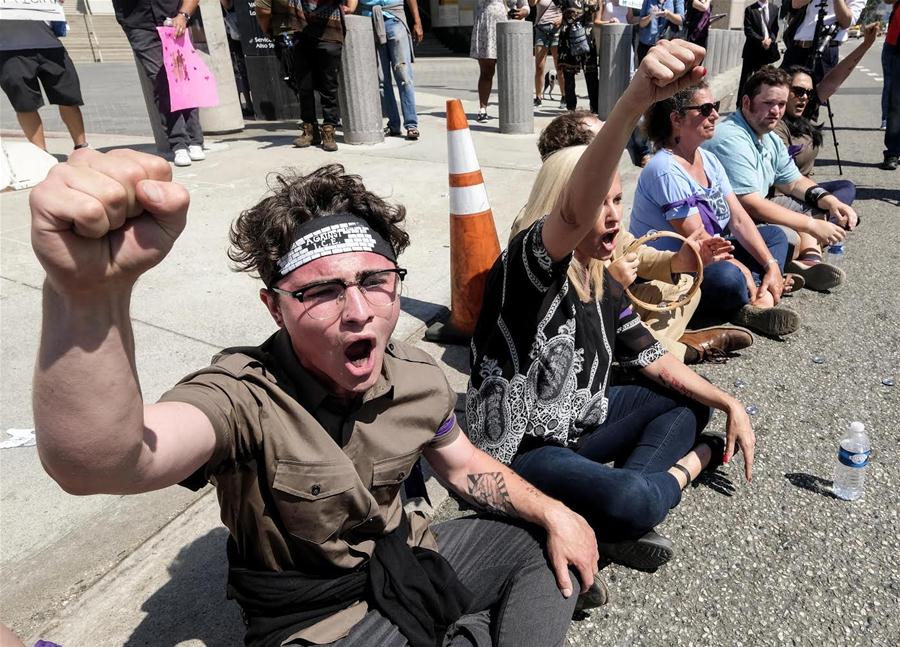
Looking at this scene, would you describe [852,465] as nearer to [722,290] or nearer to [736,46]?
[722,290]

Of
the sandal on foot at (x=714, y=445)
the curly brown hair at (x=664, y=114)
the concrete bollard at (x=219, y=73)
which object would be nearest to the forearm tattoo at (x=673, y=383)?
the sandal on foot at (x=714, y=445)

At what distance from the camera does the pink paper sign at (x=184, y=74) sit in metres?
5.99

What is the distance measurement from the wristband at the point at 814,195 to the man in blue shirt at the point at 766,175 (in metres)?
0.08

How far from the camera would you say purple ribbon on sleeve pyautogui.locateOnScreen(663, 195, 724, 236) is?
354 cm

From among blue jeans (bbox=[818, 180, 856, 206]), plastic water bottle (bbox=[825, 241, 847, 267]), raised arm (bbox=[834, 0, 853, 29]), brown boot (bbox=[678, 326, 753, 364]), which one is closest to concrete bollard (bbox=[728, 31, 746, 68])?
raised arm (bbox=[834, 0, 853, 29])

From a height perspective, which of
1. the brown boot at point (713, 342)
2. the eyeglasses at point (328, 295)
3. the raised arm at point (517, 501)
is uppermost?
the eyeglasses at point (328, 295)

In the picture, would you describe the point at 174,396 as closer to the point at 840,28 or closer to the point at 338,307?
the point at 338,307

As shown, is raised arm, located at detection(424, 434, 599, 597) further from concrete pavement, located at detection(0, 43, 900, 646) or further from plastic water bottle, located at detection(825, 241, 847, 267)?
plastic water bottle, located at detection(825, 241, 847, 267)

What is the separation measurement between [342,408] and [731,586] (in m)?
1.44

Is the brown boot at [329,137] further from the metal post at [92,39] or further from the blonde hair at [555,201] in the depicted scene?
the metal post at [92,39]

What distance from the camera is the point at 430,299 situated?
3842 millimetres

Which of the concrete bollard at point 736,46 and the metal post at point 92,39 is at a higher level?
the metal post at point 92,39

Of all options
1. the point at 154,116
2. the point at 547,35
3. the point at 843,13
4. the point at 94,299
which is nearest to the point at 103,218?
the point at 94,299

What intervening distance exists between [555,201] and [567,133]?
0.46 m
